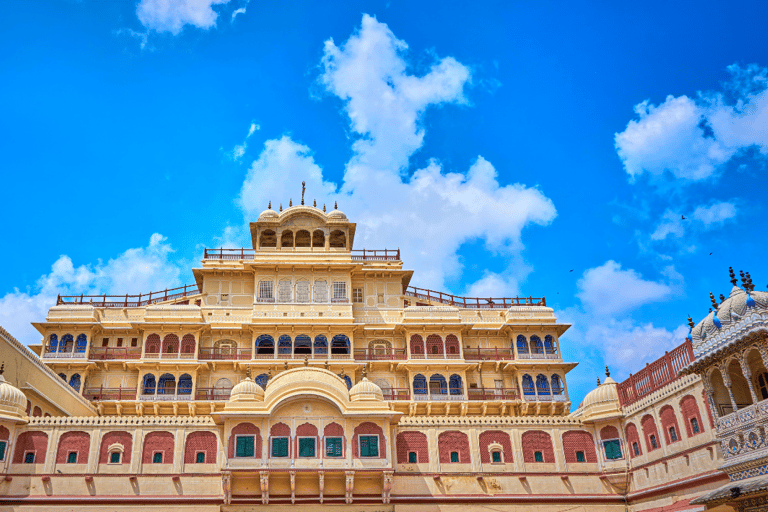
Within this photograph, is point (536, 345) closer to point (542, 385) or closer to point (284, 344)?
point (542, 385)

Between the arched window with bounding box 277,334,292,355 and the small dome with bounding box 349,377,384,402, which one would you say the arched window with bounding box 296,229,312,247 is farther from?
the small dome with bounding box 349,377,384,402

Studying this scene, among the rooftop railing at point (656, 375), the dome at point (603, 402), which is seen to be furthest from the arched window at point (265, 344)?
the rooftop railing at point (656, 375)

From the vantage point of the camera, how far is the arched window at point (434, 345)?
42.8 m

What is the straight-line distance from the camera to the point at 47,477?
96.4 ft

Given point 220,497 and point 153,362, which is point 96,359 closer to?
point 153,362

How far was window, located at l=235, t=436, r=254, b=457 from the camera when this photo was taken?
29562 millimetres

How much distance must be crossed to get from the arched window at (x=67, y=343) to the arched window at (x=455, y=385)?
2327 centimetres

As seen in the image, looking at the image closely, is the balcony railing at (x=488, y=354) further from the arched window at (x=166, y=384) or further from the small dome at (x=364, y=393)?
the arched window at (x=166, y=384)

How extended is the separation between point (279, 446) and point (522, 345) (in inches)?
768

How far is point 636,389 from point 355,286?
20.6 m

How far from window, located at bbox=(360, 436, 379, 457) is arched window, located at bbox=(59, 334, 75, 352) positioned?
2178 cm

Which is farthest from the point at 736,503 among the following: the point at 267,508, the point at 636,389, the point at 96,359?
the point at 96,359

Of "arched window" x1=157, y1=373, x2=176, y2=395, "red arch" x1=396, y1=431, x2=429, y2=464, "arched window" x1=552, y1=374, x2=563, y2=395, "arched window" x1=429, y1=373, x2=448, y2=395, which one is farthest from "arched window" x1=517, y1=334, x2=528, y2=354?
"arched window" x1=157, y1=373, x2=176, y2=395

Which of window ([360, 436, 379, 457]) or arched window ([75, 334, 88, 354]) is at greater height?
arched window ([75, 334, 88, 354])
